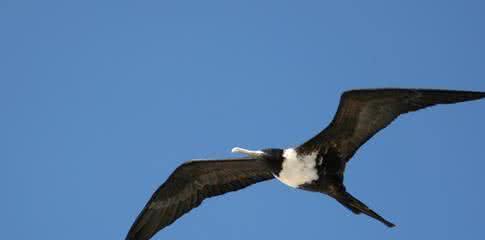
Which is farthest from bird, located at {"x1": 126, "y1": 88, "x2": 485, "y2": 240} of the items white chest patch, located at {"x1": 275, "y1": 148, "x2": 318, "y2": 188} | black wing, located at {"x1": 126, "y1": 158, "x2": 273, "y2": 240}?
black wing, located at {"x1": 126, "y1": 158, "x2": 273, "y2": 240}

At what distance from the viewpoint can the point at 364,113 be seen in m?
8.23

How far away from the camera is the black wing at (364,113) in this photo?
796 cm

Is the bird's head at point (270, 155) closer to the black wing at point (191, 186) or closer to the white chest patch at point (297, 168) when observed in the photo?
the white chest patch at point (297, 168)

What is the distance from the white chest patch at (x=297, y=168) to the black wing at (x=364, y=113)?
90 mm

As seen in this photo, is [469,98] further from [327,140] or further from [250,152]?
[250,152]

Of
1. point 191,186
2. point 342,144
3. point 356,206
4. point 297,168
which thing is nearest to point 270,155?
point 297,168

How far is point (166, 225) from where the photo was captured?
9.18 m

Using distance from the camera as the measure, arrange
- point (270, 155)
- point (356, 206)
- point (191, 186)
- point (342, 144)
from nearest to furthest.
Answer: point (356, 206) < point (342, 144) < point (270, 155) < point (191, 186)

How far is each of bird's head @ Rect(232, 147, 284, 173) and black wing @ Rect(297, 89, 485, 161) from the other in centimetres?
23

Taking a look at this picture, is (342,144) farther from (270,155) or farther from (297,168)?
(270,155)

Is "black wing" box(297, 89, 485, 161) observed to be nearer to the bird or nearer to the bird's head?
the bird

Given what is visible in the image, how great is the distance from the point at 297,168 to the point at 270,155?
0.35m

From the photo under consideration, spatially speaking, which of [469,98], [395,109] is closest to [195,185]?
[395,109]

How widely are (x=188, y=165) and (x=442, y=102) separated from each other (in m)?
3.06
